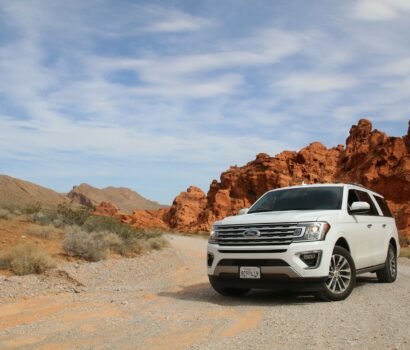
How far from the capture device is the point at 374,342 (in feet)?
17.7

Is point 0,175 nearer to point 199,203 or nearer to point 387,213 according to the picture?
point 199,203

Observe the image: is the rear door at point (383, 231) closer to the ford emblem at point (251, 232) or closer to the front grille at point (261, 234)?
the front grille at point (261, 234)

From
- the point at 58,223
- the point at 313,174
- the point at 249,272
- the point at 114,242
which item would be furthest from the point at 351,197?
the point at 313,174

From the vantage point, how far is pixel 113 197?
15450cm

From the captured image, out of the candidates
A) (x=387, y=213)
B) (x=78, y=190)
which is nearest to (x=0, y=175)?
(x=78, y=190)

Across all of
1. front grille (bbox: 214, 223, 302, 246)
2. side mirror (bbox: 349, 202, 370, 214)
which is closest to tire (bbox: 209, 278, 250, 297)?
front grille (bbox: 214, 223, 302, 246)

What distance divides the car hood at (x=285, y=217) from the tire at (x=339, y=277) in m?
0.57

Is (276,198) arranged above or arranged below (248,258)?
above

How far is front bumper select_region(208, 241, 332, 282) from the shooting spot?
7.61m

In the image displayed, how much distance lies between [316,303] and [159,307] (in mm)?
2335

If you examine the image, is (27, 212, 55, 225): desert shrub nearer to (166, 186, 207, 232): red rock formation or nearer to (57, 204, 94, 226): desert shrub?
(57, 204, 94, 226): desert shrub

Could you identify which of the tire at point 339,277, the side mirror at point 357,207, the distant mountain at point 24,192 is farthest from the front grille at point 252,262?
the distant mountain at point 24,192

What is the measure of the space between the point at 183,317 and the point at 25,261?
5.23 meters

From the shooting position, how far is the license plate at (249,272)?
7.84 m
